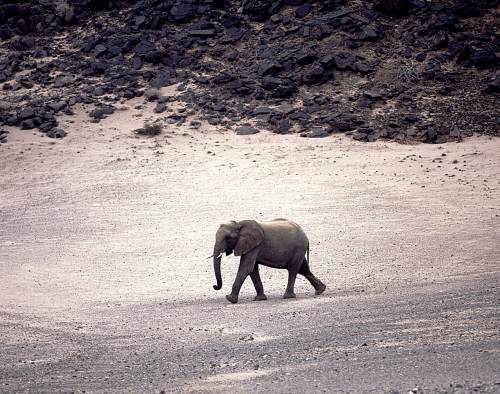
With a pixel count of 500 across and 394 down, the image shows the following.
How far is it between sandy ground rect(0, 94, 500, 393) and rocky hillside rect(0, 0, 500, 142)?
1441mm

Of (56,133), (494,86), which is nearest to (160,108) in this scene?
(56,133)

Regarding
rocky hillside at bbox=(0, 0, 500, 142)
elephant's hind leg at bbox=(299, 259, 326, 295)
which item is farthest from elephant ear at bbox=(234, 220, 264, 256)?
A: rocky hillside at bbox=(0, 0, 500, 142)

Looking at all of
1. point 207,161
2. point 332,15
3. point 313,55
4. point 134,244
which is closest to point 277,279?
point 134,244

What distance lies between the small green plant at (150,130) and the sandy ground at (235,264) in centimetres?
35

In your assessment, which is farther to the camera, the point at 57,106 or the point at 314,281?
the point at 57,106

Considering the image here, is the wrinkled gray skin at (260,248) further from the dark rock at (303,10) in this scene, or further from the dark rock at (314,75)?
the dark rock at (303,10)

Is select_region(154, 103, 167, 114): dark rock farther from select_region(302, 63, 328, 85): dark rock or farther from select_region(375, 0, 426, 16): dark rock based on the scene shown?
select_region(375, 0, 426, 16): dark rock

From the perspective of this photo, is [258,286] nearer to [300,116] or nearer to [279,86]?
[300,116]

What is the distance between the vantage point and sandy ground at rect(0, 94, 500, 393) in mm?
8578

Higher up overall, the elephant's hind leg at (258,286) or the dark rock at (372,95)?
the elephant's hind leg at (258,286)

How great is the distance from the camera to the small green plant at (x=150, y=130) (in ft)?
106

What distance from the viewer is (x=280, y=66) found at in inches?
1398

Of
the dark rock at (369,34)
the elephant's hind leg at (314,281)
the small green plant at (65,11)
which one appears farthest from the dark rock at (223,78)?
the elephant's hind leg at (314,281)

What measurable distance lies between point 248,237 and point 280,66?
22.5 metres
